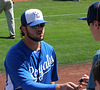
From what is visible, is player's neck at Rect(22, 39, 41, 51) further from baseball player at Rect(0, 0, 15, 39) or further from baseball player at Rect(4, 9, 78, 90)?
baseball player at Rect(0, 0, 15, 39)

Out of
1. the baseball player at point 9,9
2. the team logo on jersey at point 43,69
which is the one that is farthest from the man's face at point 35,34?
the baseball player at point 9,9

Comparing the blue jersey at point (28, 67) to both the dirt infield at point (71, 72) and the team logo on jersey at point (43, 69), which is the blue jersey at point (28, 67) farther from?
the dirt infield at point (71, 72)

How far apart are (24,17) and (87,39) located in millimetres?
7588

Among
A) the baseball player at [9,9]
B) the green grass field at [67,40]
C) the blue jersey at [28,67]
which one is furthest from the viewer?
the baseball player at [9,9]

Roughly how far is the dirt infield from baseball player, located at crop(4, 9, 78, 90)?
337 cm

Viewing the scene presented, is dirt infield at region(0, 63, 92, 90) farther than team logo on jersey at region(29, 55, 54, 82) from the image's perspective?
Yes

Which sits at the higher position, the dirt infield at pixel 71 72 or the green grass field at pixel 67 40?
the green grass field at pixel 67 40

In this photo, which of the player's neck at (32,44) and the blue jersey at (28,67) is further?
the player's neck at (32,44)

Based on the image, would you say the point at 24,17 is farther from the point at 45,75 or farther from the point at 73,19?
the point at 73,19

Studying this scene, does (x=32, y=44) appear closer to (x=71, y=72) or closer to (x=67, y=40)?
(x=71, y=72)

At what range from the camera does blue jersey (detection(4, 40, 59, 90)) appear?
3.39 metres

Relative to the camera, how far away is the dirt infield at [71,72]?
723cm

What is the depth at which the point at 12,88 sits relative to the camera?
3.66 m

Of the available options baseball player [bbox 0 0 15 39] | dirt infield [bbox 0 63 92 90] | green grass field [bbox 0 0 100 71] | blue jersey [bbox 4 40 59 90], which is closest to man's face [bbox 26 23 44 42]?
blue jersey [bbox 4 40 59 90]
